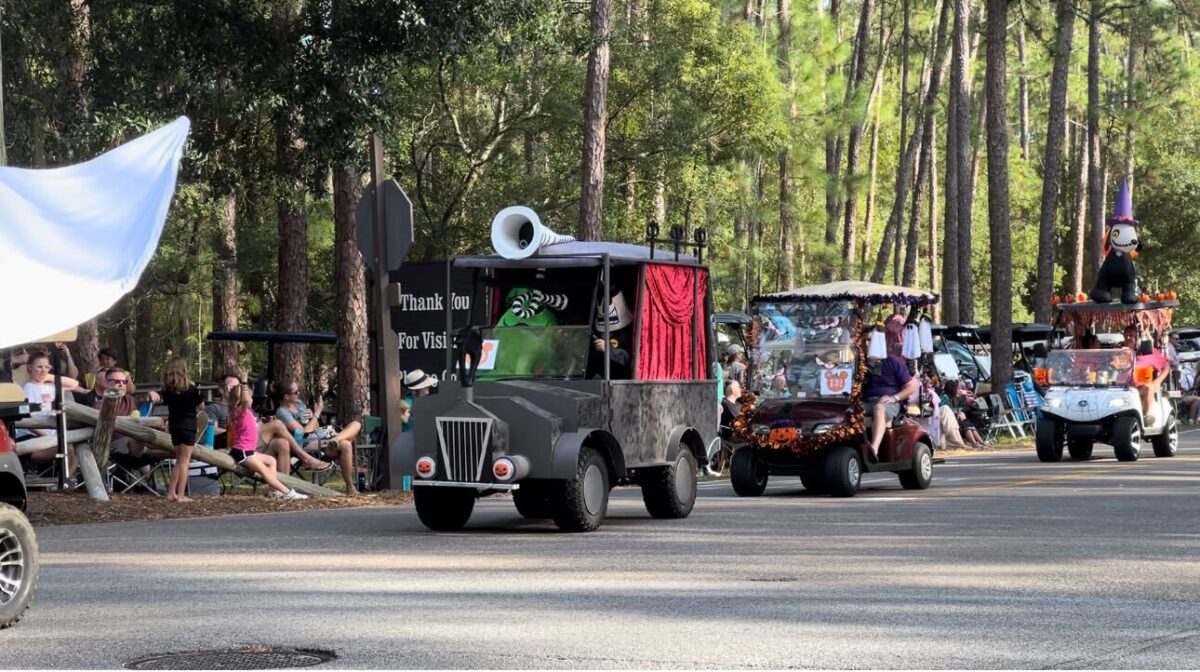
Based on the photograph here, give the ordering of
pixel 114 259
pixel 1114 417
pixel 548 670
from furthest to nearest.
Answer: pixel 1114 417
pixel 114 259
pixel 548 670

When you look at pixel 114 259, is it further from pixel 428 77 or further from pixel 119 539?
pixel 428 77

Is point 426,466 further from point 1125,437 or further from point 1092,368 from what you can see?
point 1092,368

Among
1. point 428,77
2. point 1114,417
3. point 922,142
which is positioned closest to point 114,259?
point 1114,417

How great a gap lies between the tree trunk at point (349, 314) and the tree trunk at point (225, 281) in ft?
36.3

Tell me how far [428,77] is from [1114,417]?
16.7 meters

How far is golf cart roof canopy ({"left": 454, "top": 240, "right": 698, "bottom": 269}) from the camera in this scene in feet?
57.9

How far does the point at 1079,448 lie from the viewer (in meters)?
29.7

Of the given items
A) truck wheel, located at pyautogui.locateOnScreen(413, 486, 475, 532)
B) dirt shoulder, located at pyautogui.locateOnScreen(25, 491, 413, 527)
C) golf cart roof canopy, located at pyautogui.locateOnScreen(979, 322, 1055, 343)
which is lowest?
dirt shoulder, located at pyautogui.locateOnScreen(25, 491, 413, 527)

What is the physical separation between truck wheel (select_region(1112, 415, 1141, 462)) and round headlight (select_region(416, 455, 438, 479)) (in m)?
14.8

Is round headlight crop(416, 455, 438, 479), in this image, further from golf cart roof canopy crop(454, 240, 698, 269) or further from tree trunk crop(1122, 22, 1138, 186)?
tree trunk crop(1122, 22, 1138, 186)

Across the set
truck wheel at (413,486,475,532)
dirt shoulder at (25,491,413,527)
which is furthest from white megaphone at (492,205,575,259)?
dirt shoulder at (25,491,413,527)

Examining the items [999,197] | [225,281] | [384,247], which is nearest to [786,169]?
[999,197]

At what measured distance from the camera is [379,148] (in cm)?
2172

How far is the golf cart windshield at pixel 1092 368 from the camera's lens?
2903 centimetres
